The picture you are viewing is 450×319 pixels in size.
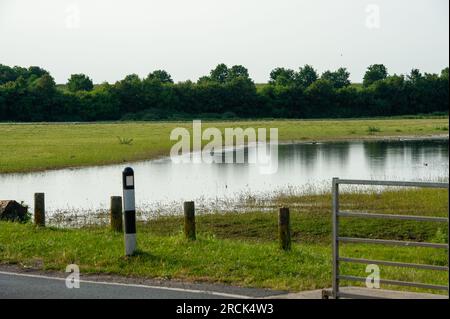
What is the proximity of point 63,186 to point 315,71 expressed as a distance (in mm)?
165279

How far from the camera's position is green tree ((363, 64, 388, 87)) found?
582 feet

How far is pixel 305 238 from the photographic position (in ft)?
65.6

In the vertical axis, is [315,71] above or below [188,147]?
above

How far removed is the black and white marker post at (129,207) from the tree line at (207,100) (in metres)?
122

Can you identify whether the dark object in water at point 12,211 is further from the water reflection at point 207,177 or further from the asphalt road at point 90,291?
the water reflection at point 207,177

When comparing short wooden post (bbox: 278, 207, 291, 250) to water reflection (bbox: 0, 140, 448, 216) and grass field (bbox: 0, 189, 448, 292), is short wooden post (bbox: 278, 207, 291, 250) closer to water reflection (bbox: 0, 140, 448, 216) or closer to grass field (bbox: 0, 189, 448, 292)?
grass field (bbox: 0, 189, 448, 292)

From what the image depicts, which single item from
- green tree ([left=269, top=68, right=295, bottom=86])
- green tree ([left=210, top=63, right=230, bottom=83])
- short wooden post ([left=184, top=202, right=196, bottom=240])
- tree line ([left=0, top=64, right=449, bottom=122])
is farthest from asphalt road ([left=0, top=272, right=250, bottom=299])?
green tree ([left=210, top=63, right=230, bottom=83])

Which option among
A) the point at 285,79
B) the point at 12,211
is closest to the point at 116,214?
the point at 12,211

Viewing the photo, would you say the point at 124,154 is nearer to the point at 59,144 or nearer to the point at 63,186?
the point at 59,144

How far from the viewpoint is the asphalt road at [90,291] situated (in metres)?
9.14

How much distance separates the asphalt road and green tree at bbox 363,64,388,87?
16797 centimetres

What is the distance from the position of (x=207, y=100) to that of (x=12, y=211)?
135 m

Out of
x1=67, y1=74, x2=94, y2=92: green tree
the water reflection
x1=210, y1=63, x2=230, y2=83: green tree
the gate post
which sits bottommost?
the water reflection
